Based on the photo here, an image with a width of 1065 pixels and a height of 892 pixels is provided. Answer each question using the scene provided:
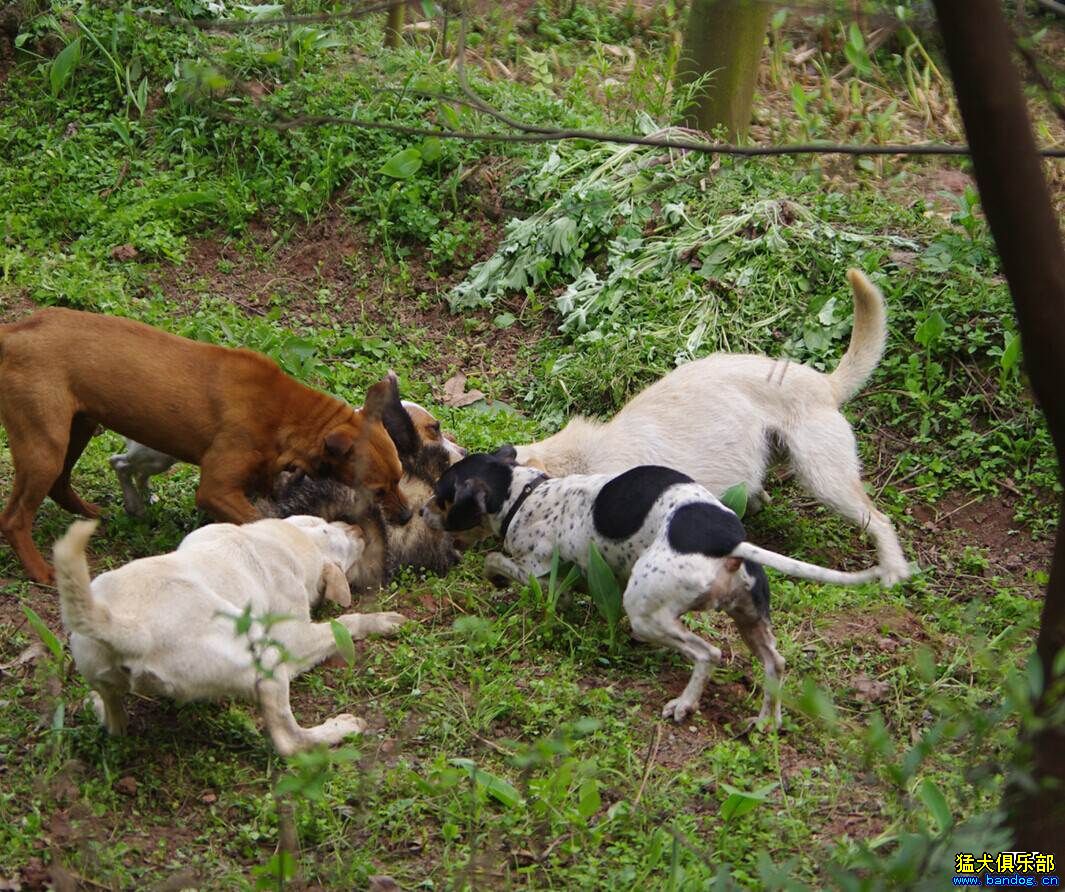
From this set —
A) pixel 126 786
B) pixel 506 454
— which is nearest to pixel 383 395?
pixel 506 454

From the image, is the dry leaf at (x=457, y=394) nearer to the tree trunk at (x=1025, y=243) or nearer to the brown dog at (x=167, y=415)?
the brown dog at (x=167, y=415)

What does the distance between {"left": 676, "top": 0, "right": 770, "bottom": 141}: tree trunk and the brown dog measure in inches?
166

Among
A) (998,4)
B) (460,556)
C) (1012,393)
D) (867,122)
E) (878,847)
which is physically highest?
(998,4)

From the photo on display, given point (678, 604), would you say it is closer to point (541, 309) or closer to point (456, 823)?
point (456, 823)

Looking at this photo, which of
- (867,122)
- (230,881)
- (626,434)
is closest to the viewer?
(230,881)

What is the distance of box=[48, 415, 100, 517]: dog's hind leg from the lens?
6.29m

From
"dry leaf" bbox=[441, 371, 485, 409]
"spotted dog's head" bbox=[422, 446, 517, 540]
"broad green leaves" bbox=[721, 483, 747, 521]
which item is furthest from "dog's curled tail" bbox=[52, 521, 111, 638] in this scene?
"dry leaf" bbox=[441, 371, 485, 409]

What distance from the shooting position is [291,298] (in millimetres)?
8688

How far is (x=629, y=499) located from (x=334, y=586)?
1300mm

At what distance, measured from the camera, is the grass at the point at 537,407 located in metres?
4.27

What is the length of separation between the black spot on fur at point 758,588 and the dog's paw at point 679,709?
454 millimetres

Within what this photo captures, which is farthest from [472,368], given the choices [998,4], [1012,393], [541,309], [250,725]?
[998,4]

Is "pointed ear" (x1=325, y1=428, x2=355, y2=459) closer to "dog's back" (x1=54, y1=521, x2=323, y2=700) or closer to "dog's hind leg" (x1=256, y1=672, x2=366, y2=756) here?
"dog's back" (x1=54, y1=521, x2=323, y2=700)

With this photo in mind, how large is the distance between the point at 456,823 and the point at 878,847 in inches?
54.4
